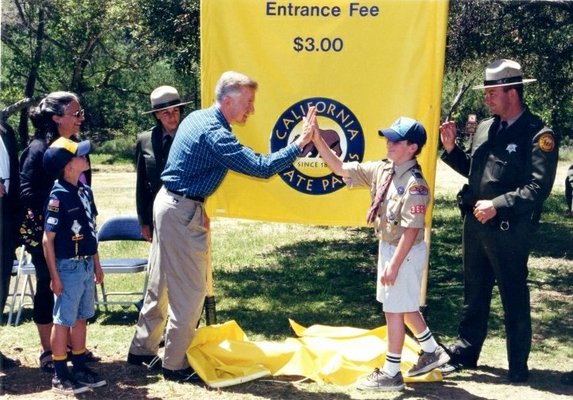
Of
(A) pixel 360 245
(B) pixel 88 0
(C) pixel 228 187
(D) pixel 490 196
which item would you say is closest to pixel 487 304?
(D) pixel 490 196

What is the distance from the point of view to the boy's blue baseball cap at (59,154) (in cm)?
537

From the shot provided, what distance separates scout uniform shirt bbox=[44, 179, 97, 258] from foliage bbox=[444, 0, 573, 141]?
22.7 feet

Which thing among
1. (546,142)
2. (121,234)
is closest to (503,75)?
(546,142)

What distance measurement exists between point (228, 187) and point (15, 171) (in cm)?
166

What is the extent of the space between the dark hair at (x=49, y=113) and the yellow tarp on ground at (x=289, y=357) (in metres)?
1.83

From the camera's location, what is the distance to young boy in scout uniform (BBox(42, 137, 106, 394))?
5.34 metres

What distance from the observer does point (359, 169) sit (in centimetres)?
578

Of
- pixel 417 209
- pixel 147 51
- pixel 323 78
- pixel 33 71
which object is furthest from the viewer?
pixel 33 71

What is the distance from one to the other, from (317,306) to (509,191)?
3244 mm

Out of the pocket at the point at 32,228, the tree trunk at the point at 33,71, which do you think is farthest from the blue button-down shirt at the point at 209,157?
the tree trunk at the point at 33,71

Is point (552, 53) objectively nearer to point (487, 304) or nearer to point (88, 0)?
point (487, 304)

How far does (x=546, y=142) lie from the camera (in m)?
5.50

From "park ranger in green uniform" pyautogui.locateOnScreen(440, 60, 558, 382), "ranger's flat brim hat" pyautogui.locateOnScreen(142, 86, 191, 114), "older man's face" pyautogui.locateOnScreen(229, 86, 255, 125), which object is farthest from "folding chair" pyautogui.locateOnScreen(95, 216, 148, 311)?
"park ranger in green uniform" pyautogui.locateOnScreen(440, 60, 558, 382)

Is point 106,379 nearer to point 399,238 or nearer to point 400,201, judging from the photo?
point 399,238
